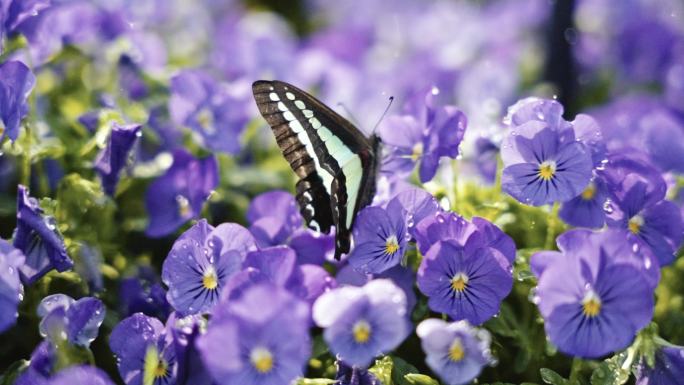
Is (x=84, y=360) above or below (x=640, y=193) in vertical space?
below

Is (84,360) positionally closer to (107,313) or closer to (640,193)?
(107,313)

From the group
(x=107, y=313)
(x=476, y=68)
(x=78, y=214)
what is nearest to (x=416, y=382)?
(x=107, y=313)

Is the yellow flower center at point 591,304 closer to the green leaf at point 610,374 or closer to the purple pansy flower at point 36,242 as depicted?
the green leaf at point 610,374

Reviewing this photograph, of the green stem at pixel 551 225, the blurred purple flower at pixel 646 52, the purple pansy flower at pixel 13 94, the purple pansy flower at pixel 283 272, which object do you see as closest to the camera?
the purple pansy flower at pixel 283 272

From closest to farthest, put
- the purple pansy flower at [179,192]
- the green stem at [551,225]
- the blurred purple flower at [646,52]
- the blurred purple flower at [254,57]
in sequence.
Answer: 1. the green stem at [551,225]
2. the purple pansy flower at [179,192]
3. the blurred purple flower at [254,57]
4. the blurred purple flower at [646,52]

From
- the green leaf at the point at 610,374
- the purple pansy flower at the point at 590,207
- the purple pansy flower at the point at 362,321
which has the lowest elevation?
the green leaf at the point at 610,374

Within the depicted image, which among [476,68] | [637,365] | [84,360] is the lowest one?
[476,68]

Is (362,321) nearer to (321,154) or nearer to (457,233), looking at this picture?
(457,233)

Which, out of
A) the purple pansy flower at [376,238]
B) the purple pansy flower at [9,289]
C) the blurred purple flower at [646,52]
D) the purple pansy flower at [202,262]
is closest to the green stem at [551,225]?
the purple pansy flower at [376,238]

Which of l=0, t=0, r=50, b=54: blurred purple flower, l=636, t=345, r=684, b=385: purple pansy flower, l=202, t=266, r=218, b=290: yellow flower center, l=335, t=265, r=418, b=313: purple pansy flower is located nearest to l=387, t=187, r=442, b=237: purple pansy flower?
l=335, t=265, r=418, b=313: purple pansy flower
